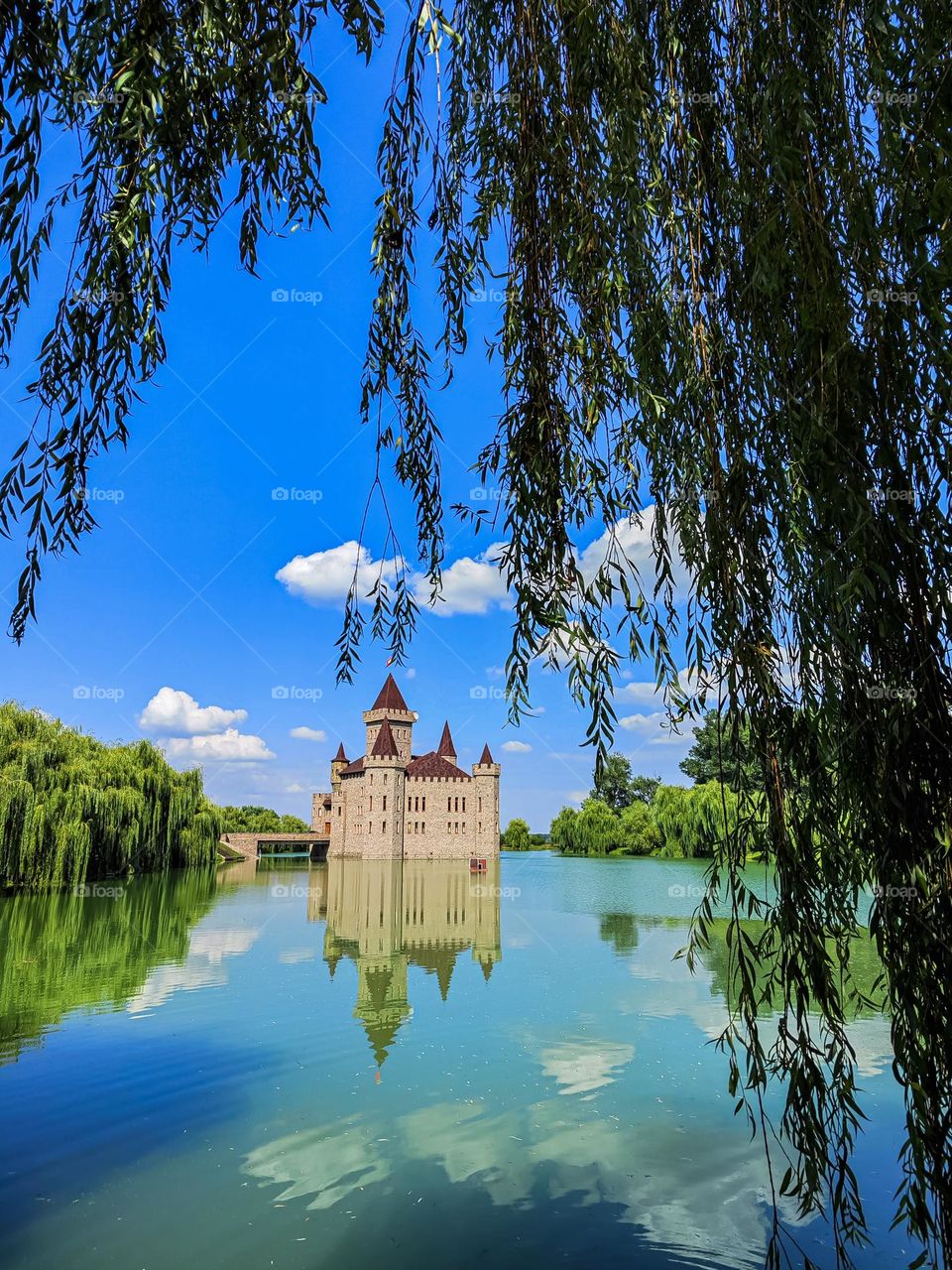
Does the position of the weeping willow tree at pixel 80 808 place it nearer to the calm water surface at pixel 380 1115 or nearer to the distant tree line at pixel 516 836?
the calm water surface at pixel 380 1115

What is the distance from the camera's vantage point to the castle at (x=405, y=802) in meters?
46.4

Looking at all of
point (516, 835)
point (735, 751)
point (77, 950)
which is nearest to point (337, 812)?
point (516, 835)

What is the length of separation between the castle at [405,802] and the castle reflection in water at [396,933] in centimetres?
1615

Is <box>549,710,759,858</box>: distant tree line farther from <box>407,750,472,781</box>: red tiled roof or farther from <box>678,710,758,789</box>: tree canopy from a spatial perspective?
<box>678,710,758,789</box>: tree canopy

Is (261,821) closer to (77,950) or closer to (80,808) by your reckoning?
(80,808)

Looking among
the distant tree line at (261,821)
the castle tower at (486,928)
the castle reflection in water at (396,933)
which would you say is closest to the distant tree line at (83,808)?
the castle reflection in water at (396,933)

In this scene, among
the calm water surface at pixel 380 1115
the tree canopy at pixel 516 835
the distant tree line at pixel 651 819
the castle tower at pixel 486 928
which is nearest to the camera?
the calm water surface at pixel 380 1115

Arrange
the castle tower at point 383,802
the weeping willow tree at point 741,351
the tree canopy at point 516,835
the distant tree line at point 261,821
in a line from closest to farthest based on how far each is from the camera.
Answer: the weeping willow tree at point 741,351 → the castle tower at point 383,802 → the distant tree line at point 261,821 → the tree canopy at point 516,835

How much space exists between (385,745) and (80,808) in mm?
28844

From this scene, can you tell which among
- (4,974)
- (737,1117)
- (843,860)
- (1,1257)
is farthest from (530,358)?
(4,974)

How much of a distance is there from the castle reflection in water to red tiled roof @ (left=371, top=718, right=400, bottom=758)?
1662 cm

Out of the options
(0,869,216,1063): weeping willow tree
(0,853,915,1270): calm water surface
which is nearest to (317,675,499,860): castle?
(0,869,216,1063): weeping willow tree

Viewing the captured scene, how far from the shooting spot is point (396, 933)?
1494 cm

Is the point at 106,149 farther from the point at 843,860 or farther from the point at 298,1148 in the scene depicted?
the point at 298,1148
